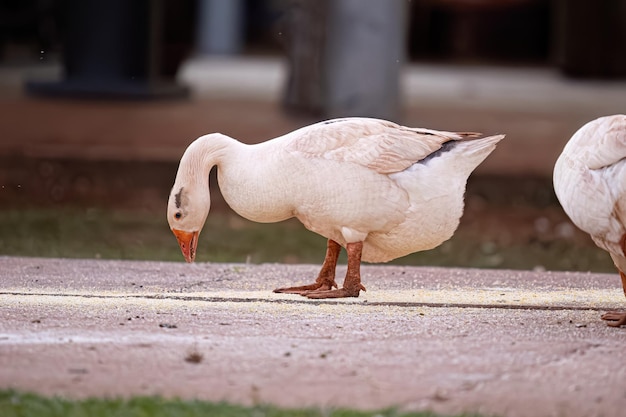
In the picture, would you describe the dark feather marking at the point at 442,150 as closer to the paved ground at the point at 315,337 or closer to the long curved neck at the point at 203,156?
the paved ground at the point at 315,337

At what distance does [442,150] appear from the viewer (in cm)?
478

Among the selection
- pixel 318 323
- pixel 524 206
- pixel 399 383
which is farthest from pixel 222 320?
pixel 524 206

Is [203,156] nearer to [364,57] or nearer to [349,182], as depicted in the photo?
[349,182]

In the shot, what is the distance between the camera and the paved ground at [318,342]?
3.76 m

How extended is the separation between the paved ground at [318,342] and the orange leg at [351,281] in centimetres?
4

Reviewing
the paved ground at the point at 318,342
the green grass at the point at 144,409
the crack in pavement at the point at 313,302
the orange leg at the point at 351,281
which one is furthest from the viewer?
the crack in pavement at the point at 313,302

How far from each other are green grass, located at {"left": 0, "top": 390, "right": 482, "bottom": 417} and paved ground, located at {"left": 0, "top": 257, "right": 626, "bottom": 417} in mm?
70

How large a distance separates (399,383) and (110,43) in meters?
12.1

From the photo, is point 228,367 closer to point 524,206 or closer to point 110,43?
point 524,206

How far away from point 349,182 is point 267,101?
430 inches

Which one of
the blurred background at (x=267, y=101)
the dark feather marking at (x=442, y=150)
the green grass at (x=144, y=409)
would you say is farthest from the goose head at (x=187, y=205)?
the blurred background at (x=267, y=101)

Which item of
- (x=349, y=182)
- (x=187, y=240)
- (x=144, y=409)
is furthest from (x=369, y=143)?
(x=144, y=409)

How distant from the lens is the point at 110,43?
15242 millimetres

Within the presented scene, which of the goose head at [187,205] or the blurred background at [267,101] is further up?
the goose head at [187,205]
